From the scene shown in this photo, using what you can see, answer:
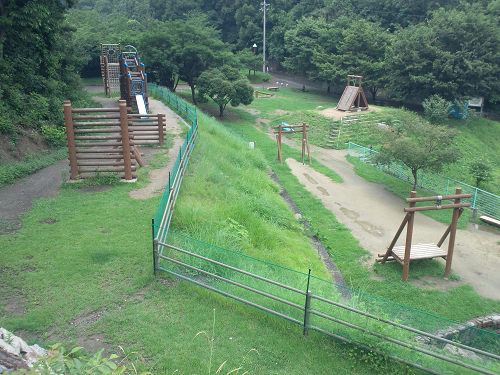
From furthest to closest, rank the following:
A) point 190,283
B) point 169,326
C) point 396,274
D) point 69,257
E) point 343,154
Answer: point 343,154 → point 396,274 → point 69,257 → point 190,283 → point 169,326

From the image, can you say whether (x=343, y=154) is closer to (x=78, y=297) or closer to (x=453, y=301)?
(x=453, y=301)

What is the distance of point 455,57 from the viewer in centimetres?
3195

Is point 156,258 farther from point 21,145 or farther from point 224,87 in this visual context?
point 224,87

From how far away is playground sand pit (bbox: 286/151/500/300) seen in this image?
11.4 metres

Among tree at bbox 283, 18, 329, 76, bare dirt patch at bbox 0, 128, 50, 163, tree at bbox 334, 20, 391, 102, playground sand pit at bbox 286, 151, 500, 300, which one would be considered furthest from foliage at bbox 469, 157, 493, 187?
tree at bbox 283, 18, 329, 76

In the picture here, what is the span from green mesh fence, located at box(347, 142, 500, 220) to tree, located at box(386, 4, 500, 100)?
1337 centimetres

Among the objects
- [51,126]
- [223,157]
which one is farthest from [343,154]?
[51,126]

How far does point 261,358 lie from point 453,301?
21.3ft

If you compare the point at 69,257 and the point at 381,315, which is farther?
the point at 69,257

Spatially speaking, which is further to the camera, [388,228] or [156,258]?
[388,228]

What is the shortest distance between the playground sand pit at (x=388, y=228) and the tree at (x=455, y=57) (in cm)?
1686

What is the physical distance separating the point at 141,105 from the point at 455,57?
80.6 ft

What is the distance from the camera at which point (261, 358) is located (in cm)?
587

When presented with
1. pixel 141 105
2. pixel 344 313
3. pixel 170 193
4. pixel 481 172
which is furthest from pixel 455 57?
pixel 344 313
